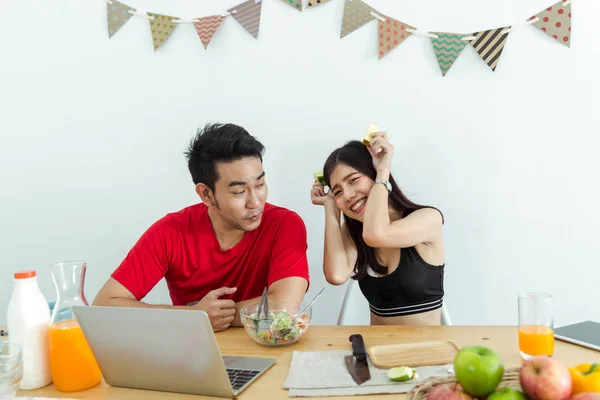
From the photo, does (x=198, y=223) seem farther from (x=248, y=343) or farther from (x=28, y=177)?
(x=28, y=177)

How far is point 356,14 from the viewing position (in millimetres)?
1808

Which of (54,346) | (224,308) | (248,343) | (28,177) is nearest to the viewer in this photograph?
(54,346)

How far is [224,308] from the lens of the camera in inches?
52.2

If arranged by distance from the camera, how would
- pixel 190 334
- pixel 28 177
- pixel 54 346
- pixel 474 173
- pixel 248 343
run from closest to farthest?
1. pixel 190 334
2. pixel 54 346
3. pixel 248 343
4. pixel 474 173
5. pixel 28 177

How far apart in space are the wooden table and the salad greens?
22 millimetres

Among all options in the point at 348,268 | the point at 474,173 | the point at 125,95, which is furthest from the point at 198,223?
the point at 474,173

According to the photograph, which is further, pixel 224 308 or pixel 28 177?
pixel 28 177

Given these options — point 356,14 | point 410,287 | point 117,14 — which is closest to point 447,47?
point 356,14

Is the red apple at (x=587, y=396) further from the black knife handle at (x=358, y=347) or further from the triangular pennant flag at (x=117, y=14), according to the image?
the triangular pennant flag at (x=117, y=14)

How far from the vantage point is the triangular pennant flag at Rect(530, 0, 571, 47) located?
5.51ft

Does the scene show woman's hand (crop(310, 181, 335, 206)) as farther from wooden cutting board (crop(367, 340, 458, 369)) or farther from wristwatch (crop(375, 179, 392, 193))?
wooden cutting board (crop(367, 340, 458, 369))

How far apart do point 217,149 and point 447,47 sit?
2.98 ft

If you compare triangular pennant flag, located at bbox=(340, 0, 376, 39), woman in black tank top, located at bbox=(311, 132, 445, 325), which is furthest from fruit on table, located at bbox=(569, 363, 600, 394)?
triangular pennant flag, located at bbox=(340, 0, 376, 39)

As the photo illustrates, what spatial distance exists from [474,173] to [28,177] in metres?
1.85
